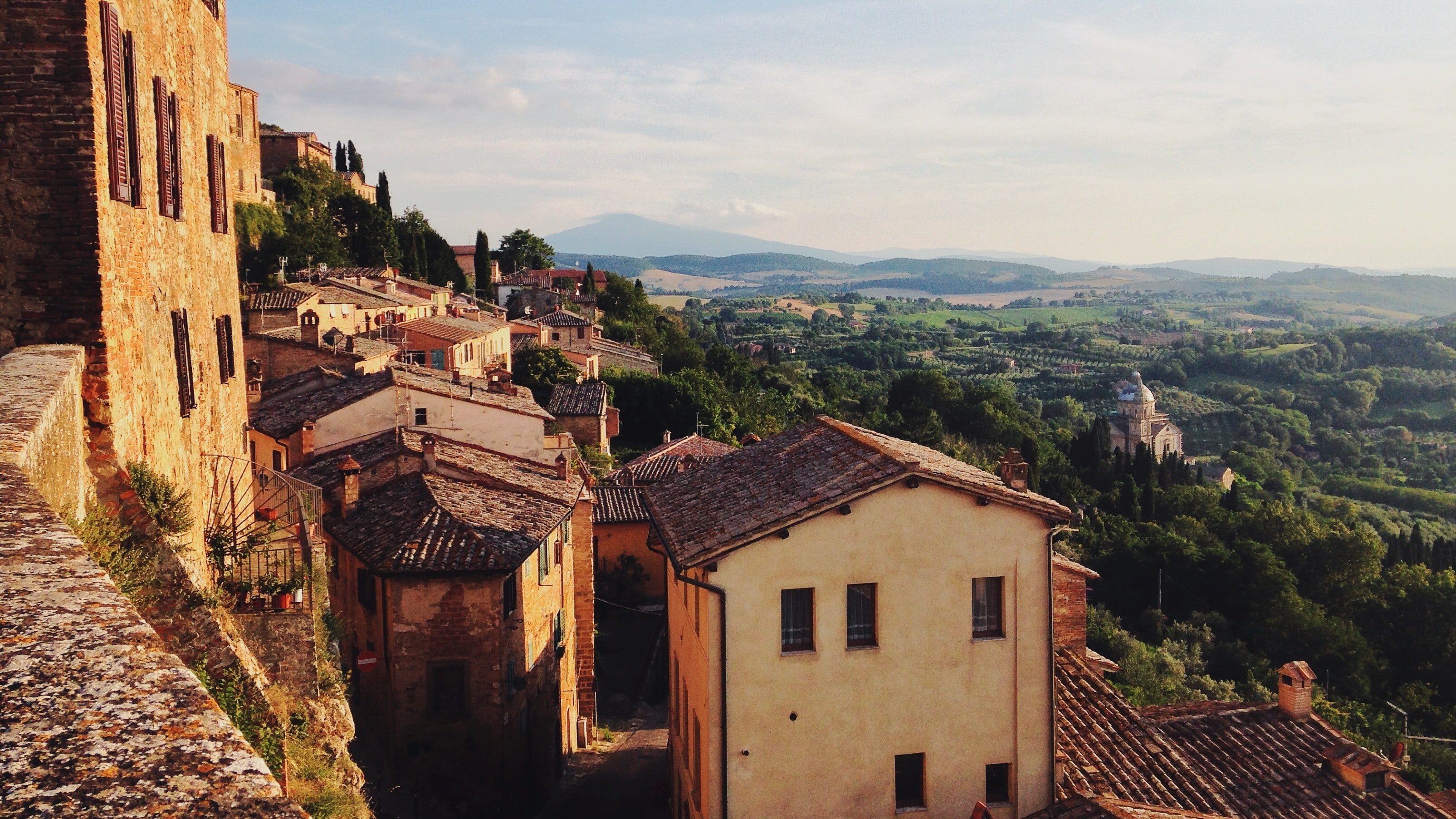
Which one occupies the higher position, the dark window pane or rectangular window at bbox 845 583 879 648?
rectangular window at bbox 845 583 879 648

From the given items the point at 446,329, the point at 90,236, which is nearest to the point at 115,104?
the point at 90,236

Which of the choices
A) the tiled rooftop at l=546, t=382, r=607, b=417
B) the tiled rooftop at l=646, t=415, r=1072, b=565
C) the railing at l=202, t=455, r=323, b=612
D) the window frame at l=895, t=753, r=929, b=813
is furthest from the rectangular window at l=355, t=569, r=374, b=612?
the tiled rooftop at l=546, t=382, r=607, b=417

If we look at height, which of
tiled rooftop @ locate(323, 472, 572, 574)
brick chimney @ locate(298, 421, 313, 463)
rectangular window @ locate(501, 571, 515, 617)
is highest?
brick chimney @ locate(298, 421, 313, 463)

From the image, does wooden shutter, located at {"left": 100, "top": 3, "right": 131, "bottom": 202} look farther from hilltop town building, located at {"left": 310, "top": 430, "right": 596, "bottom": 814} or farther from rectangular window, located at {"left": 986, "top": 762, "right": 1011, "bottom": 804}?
hilltop town building, located at {"left": 310, "top": 430, "right": 596, "bottom": 814}

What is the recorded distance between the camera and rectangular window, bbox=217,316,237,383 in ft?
43.7

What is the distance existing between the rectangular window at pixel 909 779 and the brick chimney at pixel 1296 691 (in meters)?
10.4

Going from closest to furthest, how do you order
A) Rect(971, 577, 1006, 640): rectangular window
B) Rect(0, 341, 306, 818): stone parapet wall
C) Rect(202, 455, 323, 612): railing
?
Rect(0, 341, 306, 818): stone parapet wall, Rect(202, 455, 323, 612): railing, Rect(971, 577, 1006, 640): rectangular window

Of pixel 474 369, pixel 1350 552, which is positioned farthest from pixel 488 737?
pixel 1350 552

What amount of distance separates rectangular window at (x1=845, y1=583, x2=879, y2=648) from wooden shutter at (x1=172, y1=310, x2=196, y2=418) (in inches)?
322

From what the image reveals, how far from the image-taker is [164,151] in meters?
10.1

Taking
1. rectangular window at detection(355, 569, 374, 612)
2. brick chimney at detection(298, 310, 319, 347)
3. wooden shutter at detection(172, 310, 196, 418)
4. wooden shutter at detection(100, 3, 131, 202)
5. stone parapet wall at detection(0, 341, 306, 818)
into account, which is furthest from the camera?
brick chimney at detection(298, 310, 319, 347)

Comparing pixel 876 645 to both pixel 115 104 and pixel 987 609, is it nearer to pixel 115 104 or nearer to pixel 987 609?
pixel 987 609

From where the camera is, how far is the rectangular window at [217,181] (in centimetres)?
1320

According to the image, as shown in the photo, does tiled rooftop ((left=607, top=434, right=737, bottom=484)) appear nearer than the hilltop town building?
No
